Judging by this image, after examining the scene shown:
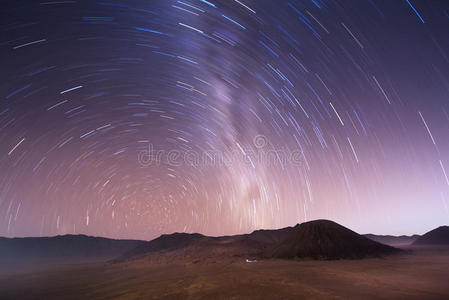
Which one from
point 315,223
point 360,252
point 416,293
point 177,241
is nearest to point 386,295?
point 416,293

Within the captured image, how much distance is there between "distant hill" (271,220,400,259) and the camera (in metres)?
55.9

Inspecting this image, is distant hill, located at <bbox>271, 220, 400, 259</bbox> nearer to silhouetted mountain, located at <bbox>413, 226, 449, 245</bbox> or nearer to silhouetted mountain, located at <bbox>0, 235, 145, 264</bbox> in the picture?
silhouetted mountain, located at <bbox>413, 226, 449, 245</bbox>

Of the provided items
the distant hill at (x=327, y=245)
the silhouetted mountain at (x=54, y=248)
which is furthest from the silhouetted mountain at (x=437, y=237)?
the silhouetted mountain at (x=54, y=248)

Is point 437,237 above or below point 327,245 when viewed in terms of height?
above

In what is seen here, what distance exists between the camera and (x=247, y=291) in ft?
71.9

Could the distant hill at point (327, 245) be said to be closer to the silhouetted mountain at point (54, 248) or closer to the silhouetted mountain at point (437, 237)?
the silhouetted mountain at point (437, 237)

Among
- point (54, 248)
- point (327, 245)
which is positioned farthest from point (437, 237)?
point (54, 248)

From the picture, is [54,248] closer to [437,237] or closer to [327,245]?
[327,245]

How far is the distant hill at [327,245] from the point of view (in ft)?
183

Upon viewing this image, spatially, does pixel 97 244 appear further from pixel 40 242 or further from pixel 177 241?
pixel 177 241

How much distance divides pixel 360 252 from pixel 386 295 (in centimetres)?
4384

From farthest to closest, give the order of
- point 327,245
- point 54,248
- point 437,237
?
point 54,248 < point 437,237 < point 327,245

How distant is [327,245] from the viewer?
195 feet

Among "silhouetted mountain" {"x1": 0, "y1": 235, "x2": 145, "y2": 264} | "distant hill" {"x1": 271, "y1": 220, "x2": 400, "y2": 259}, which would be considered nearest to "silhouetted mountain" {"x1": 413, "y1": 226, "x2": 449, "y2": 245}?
"distant hill" {"x1": 271, "y1": 220, "x2": 400, "y2": 259}
